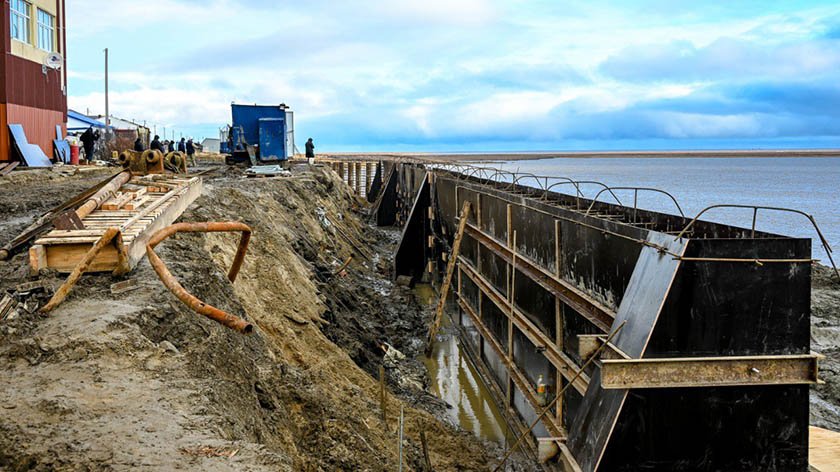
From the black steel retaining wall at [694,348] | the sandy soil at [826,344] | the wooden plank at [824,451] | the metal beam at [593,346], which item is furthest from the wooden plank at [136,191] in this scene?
the sandy soil at [826,344]

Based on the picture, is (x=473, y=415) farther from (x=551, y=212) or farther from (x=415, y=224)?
(x=415, y=224)

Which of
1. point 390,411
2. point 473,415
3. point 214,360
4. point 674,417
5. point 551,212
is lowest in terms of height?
point 473,415

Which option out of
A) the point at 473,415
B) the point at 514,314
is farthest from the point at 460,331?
the point at 514,314

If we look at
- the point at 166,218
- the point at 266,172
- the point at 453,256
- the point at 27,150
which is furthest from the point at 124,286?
the point at 266,172

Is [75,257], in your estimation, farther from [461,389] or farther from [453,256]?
[453,256]

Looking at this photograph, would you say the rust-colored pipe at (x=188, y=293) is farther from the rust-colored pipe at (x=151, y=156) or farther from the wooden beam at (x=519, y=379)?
the rust-colored pipe at (x=151, y=156)

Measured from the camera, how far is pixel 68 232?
7.36 metres

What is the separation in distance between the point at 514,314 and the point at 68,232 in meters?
6.50

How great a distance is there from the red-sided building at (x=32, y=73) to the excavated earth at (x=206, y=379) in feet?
37.9

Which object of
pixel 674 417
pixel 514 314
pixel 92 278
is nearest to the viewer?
pixel 674 417

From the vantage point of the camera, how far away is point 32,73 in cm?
2530

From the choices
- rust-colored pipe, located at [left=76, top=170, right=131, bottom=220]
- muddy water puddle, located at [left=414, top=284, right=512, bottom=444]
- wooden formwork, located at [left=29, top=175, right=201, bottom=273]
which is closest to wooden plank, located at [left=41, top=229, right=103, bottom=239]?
wooden formwork, located at [left=29, top=175, right=201, bottom=273]

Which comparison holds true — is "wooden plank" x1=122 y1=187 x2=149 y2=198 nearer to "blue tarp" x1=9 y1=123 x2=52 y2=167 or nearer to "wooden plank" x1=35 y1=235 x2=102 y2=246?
"wooden plank" x1=35 y1=235 x2=102 y2=246

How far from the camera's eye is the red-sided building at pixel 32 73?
23.1 m
